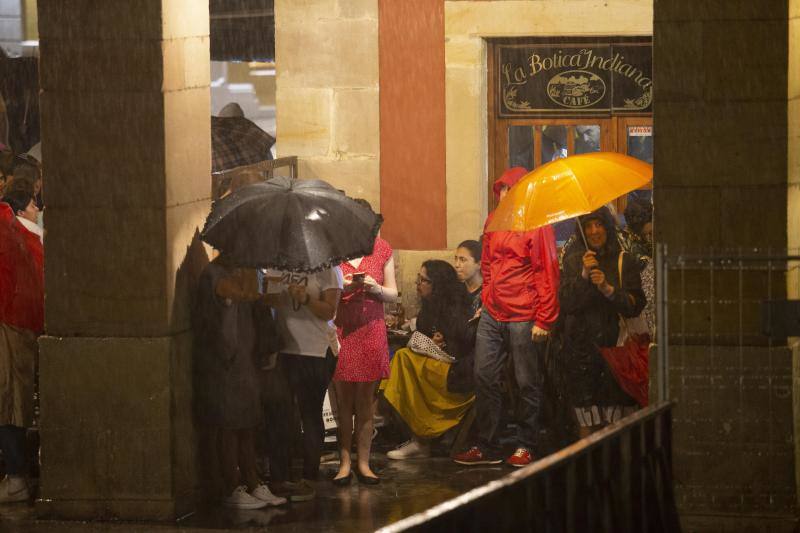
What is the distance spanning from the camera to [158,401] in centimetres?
1099

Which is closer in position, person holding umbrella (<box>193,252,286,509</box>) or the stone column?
the stone column

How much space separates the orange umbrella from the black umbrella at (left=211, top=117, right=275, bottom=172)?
5.56 metres

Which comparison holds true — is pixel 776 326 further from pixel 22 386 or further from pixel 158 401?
pixel 22 386

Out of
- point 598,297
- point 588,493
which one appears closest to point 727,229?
point 598,297

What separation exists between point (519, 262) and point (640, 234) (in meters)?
1.10

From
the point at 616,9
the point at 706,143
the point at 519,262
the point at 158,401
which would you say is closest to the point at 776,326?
the point at 706,143

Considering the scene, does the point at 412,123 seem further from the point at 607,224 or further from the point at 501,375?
the point at 607,224

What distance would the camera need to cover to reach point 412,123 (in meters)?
16.7

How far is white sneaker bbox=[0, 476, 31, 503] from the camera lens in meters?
11.7

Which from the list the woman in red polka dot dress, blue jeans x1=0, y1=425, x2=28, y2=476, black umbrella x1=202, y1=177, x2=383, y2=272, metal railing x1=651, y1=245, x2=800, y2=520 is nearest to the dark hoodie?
the woman in red polka dot dress

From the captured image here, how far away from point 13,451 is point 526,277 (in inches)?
144

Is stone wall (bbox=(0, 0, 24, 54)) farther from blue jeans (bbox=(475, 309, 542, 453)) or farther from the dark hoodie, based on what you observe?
the dark hoodie

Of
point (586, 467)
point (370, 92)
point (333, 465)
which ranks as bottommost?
point (333, 465)

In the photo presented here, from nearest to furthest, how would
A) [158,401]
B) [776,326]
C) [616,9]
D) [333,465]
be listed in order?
[776,326], [158,401], [333,465], [616,9]
